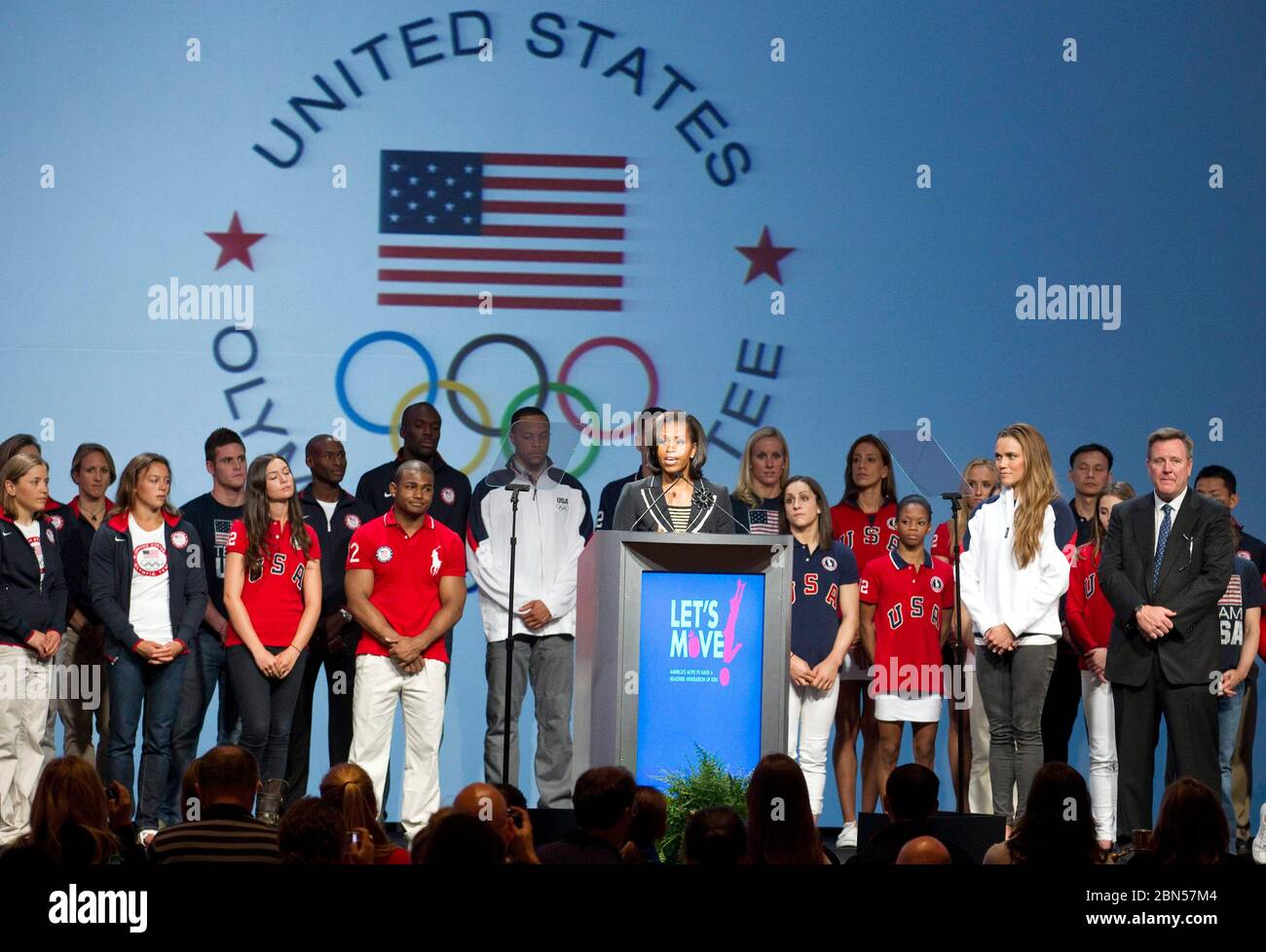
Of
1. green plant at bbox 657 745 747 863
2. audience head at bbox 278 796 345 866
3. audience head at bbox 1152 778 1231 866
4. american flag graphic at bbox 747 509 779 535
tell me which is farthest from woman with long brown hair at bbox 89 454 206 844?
audience head at bbox 1152 778 1231 866

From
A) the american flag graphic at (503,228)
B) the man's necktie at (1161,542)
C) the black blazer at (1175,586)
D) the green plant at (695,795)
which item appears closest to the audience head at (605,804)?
the green plant at (695,795)

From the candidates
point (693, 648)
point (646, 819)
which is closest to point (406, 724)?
point (693, 648)

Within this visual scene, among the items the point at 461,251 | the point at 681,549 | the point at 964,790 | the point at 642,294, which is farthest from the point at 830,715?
the point at 461,251

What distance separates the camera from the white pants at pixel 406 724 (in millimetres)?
6949

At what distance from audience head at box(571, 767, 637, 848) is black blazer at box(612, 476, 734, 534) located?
6.06 ft

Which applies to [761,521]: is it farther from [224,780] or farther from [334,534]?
[224,780]

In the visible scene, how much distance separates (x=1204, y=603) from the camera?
6160mm

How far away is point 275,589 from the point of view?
277 inches

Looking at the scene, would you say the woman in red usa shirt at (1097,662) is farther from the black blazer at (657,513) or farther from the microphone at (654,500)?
the microphone at (654,500)

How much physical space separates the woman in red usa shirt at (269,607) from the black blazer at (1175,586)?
131 inches

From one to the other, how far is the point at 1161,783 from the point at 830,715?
8.20 feet

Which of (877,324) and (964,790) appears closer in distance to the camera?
(964,790)
